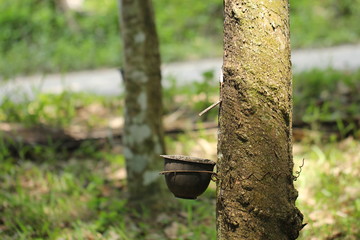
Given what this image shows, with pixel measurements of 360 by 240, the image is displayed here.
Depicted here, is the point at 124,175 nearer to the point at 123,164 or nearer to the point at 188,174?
the point at 123,164

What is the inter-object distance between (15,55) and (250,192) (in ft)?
31.5

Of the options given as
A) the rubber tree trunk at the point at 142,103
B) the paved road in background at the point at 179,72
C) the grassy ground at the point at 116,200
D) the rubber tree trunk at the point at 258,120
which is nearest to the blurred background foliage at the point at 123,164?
the grassy ground at the point at 116,200

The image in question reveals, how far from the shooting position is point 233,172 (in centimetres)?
204

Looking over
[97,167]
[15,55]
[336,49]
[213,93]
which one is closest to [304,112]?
[213,93]

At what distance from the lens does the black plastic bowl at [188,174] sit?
2174 millimetres

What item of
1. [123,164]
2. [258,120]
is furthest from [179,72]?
[258,120]

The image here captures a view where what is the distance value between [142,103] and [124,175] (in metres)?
1.09

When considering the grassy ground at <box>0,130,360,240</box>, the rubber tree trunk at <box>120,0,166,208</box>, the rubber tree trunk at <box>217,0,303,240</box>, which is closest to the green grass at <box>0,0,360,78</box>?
the grassy ground at <box>0,130,360,240</box>

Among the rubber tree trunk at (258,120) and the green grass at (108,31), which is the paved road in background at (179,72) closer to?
the green grass at (108,31)

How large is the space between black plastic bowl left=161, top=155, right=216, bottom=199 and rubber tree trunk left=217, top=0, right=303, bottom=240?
16cm

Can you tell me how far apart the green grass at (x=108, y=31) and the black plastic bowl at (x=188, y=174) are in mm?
7412

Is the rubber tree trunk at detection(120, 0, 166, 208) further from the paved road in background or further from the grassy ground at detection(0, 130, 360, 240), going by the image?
the paved road in background

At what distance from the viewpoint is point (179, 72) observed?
315 inches

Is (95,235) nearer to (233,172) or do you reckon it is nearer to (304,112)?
(233,172)
